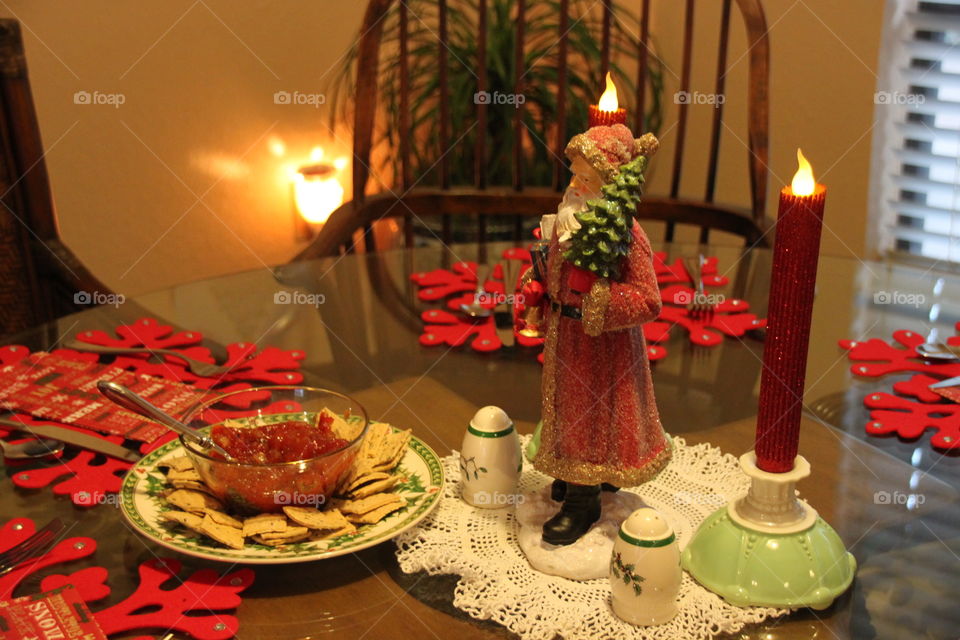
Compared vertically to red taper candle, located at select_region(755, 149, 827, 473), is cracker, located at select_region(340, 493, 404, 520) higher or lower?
lower

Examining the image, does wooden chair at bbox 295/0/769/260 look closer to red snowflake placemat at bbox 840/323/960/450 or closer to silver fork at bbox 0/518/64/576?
red snowflake placemat at bbox 840/323/960/450

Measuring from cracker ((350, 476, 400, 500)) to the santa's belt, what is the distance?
0.78ft

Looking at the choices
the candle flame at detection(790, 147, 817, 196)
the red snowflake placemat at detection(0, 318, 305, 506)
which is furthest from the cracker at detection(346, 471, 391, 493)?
the candle flame at detection(790, 147, 817, 196)

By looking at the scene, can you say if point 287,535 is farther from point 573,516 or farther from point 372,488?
point 573,516

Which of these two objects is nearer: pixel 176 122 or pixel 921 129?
pixel 921 129

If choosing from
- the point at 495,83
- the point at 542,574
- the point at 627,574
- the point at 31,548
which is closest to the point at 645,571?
the point at 627,574

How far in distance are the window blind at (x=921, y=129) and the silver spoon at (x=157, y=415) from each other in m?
1.95

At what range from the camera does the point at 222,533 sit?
0.91m

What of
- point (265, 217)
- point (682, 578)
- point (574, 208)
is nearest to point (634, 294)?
point (574, 208)

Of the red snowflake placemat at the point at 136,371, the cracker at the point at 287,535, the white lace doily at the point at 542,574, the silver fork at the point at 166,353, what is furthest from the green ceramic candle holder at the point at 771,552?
the silver fork at the point at 166,353

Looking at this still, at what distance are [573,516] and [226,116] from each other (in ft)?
7.43

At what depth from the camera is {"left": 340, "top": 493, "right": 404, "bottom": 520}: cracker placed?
37.5 inches

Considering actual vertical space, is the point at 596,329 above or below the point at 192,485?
above

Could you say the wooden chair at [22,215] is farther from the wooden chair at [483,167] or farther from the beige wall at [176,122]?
the beige wall at [176,122]
